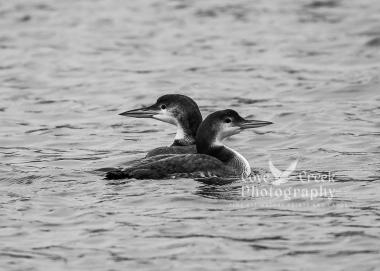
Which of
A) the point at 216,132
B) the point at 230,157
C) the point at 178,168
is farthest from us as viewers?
the point at 216,132

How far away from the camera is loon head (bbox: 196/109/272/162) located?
40.8ft

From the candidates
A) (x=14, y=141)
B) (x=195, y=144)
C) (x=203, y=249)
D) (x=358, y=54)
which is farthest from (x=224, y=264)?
(x=358, y=54)

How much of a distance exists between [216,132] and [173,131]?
9.98 ft

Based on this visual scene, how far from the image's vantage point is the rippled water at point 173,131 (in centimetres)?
948

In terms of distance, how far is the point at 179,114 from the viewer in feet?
43.7

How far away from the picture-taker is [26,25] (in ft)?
73.0

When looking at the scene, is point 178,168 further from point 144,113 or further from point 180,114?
point 144,113

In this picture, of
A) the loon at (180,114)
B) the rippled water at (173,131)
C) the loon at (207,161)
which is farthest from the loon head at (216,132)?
the loon at (180,114)

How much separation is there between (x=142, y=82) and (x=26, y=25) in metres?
4.71

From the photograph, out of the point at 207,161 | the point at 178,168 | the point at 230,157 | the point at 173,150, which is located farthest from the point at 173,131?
the point at 178,168

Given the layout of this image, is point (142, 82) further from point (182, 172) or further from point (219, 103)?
point (182, 172)

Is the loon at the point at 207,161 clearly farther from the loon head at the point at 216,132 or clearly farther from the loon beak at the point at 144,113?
the loon beak at the point at 144,113

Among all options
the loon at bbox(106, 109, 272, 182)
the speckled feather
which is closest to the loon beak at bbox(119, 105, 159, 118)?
the loon at bbox(106, 109, 272, 182)

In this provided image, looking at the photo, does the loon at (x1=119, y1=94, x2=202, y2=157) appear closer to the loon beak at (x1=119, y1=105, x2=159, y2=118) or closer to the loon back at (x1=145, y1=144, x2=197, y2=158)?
the loon beak at (x1=119, y1=105, x2=159, y2=118)
